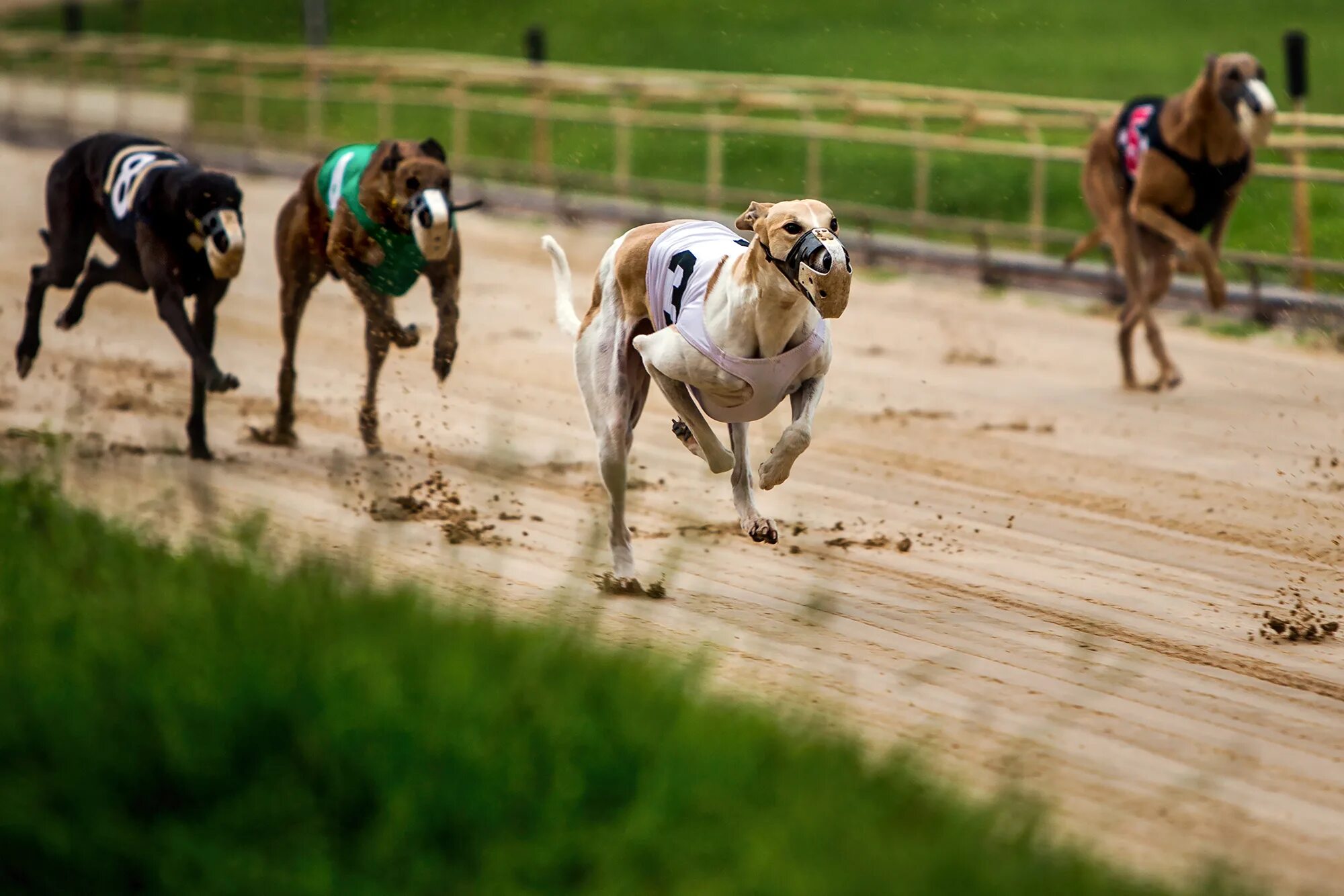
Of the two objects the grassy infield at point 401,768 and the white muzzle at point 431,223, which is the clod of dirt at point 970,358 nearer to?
the white muzzle at point 431,223

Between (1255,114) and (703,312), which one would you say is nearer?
(703,312)

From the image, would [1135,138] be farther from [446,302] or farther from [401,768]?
[401,768]

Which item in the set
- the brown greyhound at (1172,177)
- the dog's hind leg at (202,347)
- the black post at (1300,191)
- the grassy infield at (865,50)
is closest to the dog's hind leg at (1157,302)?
the brown greyhound at (1172,177)

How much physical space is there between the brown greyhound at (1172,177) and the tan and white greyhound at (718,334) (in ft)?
11.8

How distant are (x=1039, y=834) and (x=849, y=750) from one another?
1.15ft

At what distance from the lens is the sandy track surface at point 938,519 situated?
3.40 meters

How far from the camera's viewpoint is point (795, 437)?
4.18 m

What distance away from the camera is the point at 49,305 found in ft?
31.2

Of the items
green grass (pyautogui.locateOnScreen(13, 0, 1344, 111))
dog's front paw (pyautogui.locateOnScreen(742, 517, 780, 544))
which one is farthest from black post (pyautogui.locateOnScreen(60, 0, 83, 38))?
dog's front paw (pyautogui.locateOnScreen(742, 517, 780, 544))

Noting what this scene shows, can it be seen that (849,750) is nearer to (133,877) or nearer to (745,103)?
(133,877)

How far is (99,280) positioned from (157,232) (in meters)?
0.74

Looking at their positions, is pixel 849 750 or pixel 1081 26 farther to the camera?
pixel 1081 26

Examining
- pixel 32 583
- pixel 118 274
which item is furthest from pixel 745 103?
pixel 32 583

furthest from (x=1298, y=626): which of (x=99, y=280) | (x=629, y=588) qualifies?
(x=99, y=280)
